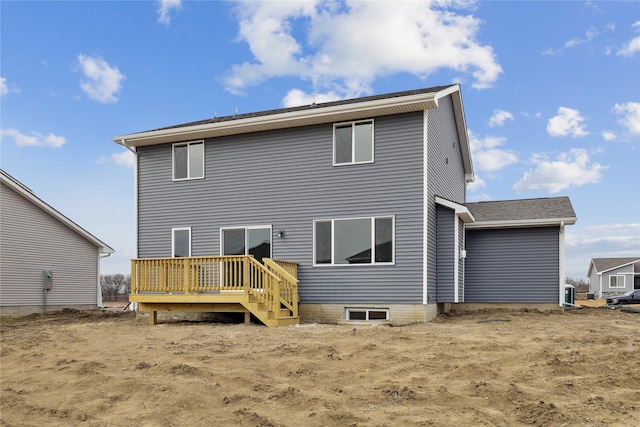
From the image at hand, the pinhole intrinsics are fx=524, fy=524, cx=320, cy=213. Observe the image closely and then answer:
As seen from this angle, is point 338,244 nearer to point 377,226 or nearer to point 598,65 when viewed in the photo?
point 377,226

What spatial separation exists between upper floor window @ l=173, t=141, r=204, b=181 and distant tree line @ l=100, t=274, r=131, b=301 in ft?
74.5

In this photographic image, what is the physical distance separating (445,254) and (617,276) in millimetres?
43946

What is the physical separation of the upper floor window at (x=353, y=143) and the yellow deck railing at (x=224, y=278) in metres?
3.00

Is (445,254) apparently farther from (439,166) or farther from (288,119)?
(288,119)

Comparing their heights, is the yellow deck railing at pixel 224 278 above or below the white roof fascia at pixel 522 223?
below

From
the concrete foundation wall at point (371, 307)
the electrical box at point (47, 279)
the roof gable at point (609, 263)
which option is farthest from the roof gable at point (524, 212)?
the roof gable at point (609, 263)

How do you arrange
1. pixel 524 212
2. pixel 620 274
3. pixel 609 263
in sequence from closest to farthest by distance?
pixel 524 212, pixel 620 274, pixel 609 263

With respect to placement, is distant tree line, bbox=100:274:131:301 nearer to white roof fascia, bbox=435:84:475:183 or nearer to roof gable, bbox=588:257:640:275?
white roof fascia, bbox=435:84:475:183

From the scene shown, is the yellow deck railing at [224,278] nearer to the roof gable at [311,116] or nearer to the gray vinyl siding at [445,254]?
the roof gable at [311,116]

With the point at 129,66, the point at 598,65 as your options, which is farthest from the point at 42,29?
the point at 598,65

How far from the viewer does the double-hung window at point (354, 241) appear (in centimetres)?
1263

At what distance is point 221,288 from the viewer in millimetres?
11922

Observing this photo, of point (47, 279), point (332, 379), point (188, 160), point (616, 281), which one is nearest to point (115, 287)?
point (47, 279)

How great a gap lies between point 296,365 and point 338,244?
6.17m
